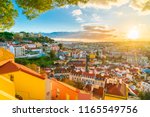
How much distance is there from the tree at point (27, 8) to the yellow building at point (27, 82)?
805 mm

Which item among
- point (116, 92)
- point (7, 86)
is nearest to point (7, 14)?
point (7, 86)

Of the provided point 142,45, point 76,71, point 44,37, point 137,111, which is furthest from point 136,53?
point 137,111

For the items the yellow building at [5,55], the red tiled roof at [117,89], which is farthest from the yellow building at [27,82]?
the red tiled roof at [117,89]

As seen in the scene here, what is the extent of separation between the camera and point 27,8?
4371 millimetres

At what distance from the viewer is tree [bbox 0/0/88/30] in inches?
163

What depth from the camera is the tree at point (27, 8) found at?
414 centimetres

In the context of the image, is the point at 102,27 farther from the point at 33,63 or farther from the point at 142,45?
the point at 33,63

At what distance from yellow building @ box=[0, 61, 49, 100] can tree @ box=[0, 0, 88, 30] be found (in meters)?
0.81

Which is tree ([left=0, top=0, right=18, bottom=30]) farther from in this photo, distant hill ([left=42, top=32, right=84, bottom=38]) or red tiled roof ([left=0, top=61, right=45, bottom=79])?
red tiled roof ([left=0, top=61, right=45, bottom=79])

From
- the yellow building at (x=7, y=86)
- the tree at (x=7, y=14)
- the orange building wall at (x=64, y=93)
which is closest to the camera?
the yellow building at (x=7, y=86)

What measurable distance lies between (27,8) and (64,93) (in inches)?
50.0

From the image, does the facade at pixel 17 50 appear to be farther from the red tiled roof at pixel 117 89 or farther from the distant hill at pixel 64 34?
the red tiled roof at pixel 117 89

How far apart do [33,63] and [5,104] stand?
1.76 metres

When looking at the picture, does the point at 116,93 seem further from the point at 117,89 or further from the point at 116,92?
the point at 117,89
